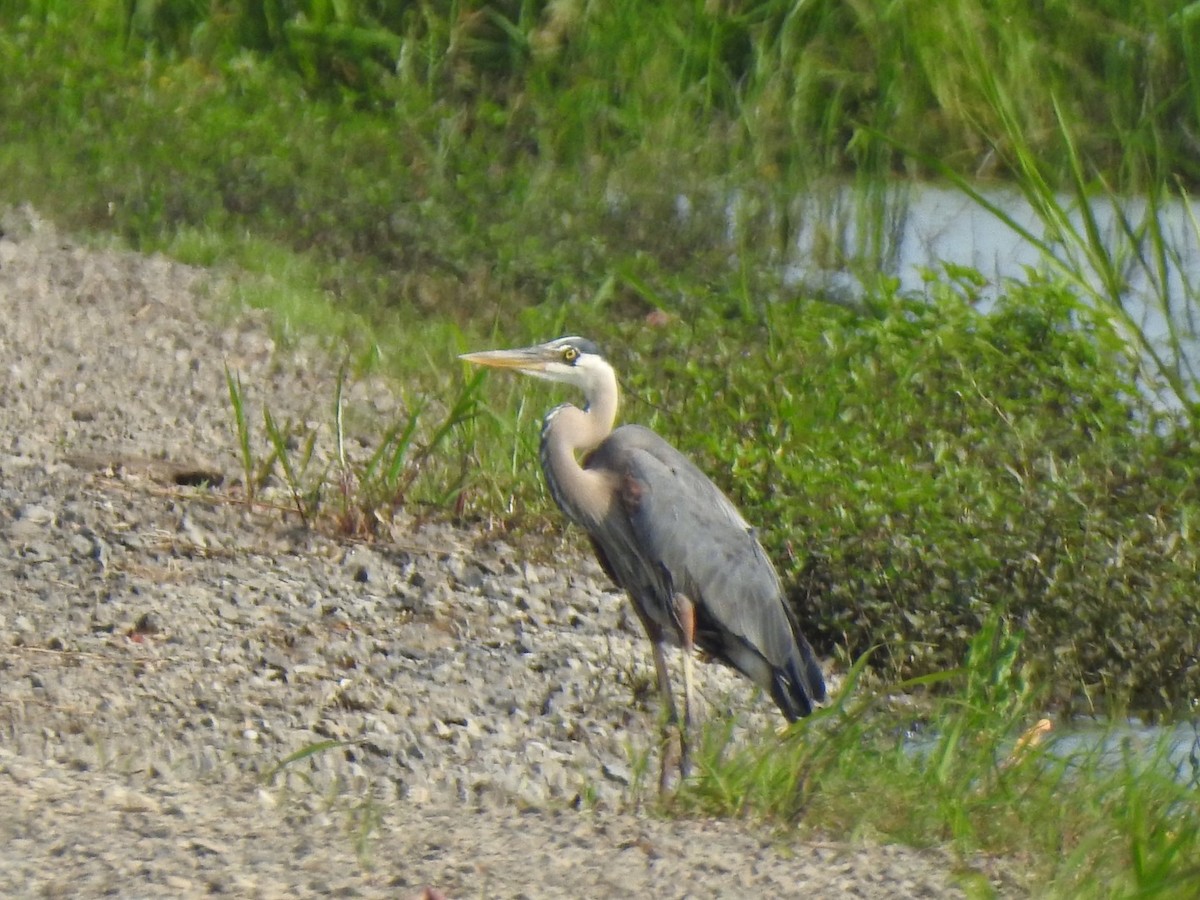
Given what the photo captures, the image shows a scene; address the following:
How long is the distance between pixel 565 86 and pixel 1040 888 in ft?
20.1

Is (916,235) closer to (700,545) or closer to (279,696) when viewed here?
(700,545)

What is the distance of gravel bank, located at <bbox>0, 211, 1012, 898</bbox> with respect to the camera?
2.97 metres

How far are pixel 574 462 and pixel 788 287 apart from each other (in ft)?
11.5

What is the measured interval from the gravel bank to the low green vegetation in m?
0.23

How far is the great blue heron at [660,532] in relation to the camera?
14.1 feet

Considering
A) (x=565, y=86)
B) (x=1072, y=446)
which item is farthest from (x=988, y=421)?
(x=565, y=86)

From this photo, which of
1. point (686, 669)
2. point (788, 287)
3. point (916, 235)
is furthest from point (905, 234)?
point (686, 669)

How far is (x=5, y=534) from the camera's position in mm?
4531

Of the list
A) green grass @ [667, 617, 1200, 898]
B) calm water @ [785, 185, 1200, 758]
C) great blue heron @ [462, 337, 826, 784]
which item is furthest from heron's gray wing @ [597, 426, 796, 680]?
calm water @ [785, 185, 1200, 758]

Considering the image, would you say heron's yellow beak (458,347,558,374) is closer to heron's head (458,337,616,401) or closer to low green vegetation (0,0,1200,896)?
heron's head (458,337,616,401)

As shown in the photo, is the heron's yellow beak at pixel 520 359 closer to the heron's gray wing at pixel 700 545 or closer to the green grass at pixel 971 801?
the heron's gray wing at pixel 700 545

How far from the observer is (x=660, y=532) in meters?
4.29

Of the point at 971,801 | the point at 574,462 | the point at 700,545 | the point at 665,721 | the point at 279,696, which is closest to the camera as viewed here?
the point at 971,801

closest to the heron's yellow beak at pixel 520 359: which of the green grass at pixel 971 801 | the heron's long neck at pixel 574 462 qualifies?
the heron's long neck at pixel 574 462
